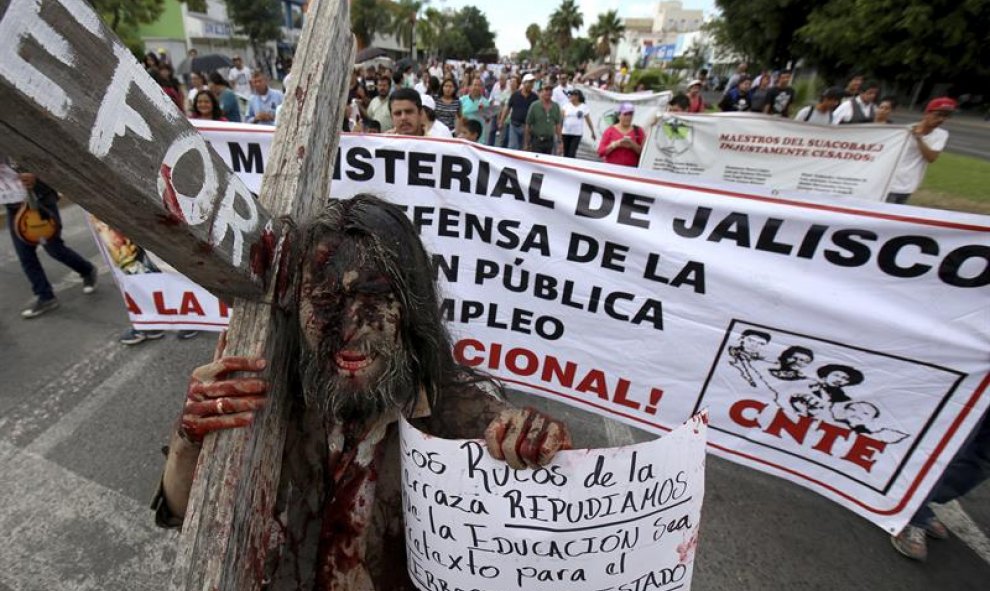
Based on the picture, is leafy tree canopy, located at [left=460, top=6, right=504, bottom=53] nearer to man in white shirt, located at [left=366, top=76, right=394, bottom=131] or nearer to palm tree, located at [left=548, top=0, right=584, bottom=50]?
palm tree, located at [left=548, top=0, right=584, bottom=50]

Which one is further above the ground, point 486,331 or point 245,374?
point 245,374

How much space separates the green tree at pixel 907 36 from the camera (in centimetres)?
2366

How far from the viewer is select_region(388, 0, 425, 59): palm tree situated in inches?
2360

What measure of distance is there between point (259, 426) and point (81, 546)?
2.30 meters

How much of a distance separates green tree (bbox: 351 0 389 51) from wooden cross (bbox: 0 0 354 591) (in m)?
56.5

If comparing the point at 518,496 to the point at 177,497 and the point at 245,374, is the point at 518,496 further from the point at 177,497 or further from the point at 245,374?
the point at 177,497

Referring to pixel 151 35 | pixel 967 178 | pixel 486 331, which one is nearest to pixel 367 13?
pixel 151 35

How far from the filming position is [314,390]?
106 cm

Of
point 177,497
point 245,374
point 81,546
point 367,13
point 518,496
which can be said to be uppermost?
point 367,13

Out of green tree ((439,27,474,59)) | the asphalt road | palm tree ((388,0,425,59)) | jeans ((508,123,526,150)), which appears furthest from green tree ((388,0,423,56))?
jeans ((508,123,526,150))

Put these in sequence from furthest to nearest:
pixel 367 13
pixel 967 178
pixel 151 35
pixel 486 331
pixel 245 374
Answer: pixel 367 13, pixel 151 35, pixel 967 178, pixel 486 331, pixel 245 374

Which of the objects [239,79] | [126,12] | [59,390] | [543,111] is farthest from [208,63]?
[126,12]

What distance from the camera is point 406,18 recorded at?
61219mm

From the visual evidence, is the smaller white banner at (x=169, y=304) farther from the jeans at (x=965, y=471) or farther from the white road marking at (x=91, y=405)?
the jeans at (x=965, y=471)
